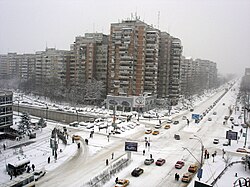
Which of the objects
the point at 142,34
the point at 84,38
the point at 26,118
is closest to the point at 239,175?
the point at 26,118

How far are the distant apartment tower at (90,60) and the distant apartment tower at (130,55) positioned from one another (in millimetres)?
7269

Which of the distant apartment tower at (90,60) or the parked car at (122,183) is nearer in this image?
the parked car at (122,183)

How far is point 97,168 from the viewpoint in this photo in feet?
84.2

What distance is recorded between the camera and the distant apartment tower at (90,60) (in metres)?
73.5

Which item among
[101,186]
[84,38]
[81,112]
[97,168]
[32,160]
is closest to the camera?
[101,186]

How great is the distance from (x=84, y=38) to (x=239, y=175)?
64777 mm

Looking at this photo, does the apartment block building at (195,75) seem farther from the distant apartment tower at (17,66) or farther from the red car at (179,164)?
the red car at (179,164)

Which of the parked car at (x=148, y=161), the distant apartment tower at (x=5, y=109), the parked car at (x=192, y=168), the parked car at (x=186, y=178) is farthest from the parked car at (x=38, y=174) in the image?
the distant apartment tower at (x=5, y=109)

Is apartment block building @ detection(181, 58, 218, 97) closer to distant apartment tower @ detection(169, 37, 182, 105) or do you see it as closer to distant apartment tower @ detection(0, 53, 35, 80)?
distant apartment tower @ detection(169, 37, 182, 105)

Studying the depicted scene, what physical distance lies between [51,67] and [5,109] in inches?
2175

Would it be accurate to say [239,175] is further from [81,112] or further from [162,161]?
[81,112]

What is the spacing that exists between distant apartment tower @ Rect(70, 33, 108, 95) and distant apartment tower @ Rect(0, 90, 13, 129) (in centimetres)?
3647

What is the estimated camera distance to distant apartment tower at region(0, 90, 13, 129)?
36.7 metres

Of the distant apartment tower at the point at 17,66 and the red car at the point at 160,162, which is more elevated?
the distant apartment tower at the point at 17,66
